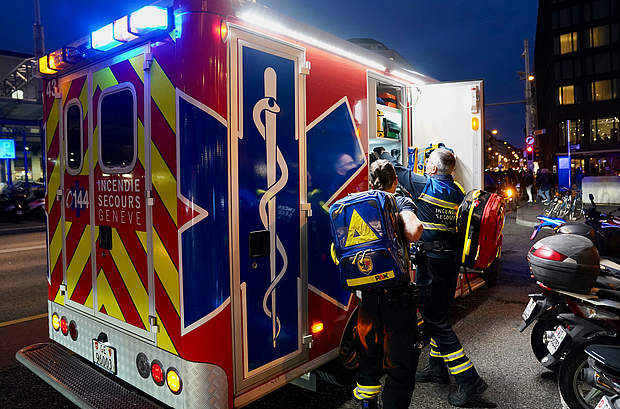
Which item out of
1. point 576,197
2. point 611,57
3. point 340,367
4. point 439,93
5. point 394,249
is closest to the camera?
point 394,249

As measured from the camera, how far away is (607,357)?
2.46 meters

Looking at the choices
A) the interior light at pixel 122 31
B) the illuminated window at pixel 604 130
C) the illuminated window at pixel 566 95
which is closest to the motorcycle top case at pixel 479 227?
the interior light at pixel 122 31

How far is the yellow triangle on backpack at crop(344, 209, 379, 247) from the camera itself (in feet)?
8.84

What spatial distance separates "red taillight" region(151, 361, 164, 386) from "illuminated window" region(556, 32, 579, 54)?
71.8 metres

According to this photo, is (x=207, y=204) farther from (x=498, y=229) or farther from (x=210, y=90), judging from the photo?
(x=498, y=229)

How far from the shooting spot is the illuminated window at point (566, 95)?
6072 cm

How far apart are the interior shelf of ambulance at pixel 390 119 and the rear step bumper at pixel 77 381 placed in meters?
3.41

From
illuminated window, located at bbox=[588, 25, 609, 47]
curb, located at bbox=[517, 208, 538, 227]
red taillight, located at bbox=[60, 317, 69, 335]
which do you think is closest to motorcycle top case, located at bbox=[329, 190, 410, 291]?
red taillight, located at bbox=[60, 317, 69, 335]

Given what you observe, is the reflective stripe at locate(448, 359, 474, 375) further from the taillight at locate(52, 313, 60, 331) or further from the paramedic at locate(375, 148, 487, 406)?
the taillight at locate(52, 313, 60, 331)

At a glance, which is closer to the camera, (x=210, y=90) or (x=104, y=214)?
(x=210, y=90)

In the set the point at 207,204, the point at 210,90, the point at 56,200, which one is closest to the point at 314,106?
the point at 210,90

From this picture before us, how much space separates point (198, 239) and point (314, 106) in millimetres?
1340

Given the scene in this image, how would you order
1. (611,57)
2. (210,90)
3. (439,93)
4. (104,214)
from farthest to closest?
(611,57), (439,93), (104,214), (210,90)

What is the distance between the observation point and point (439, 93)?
5305 millimetres
